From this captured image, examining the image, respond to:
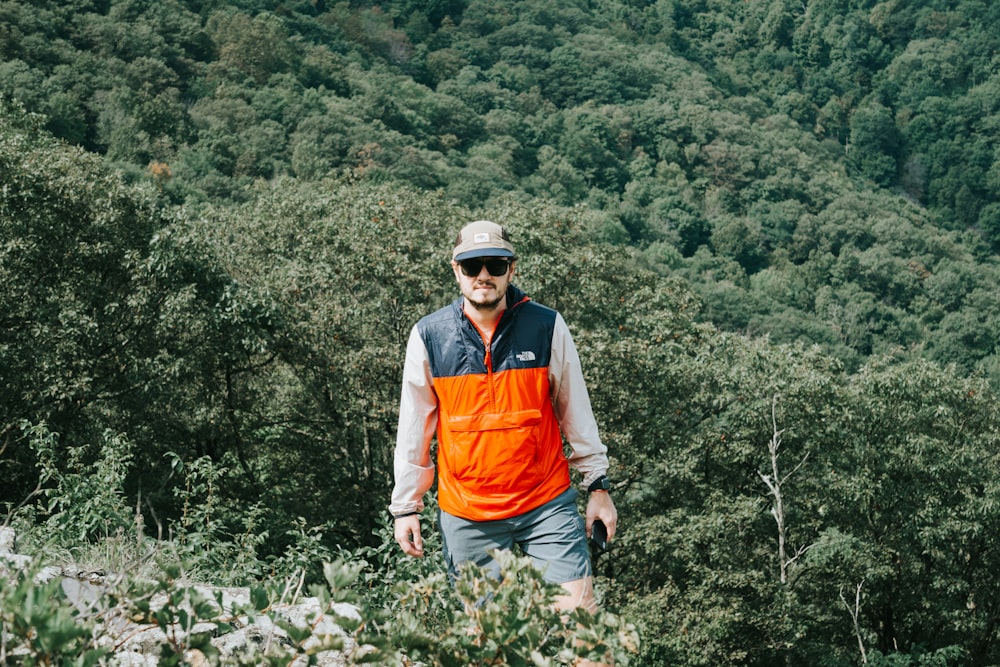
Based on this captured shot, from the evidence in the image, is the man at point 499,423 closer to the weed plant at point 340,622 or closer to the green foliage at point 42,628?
the weed plant at point 340,622

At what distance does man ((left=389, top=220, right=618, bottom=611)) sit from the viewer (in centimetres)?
353

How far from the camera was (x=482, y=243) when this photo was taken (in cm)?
359

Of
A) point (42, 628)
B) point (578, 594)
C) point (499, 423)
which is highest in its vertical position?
point (42, 628)

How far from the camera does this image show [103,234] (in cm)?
1115

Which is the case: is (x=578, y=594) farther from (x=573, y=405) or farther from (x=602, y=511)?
(x=573, y=405)

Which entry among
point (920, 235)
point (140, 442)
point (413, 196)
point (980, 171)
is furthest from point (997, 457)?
point (980, 171)

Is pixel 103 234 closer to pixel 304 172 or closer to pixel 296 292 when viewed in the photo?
pixel 296 292

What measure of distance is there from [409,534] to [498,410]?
0.64 metres

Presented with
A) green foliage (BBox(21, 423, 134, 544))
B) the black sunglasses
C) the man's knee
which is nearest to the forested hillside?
green foliage (BBox(21, 423, 134, 544))

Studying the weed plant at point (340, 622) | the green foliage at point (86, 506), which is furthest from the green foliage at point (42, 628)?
the green foliage at point (86, 506)

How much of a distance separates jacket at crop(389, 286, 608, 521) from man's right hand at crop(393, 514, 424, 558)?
137 millimetres

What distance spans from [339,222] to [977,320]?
6430cm

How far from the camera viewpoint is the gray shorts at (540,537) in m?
3.57

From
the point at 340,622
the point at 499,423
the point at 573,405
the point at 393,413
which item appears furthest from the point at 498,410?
the point at 393,413
